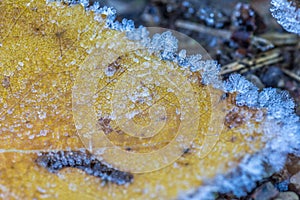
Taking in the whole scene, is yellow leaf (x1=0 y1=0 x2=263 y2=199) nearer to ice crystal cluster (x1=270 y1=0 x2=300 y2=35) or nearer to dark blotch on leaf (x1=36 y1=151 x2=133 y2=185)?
dark blotch on leaf (x1=36 y1=151 x2=133 y2=185)

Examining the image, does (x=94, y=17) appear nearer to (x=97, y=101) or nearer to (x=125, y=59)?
(x=125, y=59)

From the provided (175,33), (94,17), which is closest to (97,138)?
(94,17)

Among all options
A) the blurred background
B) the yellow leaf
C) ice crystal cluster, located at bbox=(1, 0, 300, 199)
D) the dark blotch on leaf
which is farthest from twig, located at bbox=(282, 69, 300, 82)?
the dark blotch on leaf

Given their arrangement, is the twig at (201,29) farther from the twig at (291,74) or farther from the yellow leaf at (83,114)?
the yellow leaf at (83,114)

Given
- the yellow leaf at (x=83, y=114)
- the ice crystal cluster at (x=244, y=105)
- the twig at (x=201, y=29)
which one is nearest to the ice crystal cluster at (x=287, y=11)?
the ice crystal cluster at (x=244, y=105)

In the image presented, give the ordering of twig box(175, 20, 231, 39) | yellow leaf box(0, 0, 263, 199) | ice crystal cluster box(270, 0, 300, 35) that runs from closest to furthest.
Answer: yellow leaf box(0, 0, 263, 199), ice crystal cluster box(270, 0, 300, 35), twig box(175, 20, 231, 39)

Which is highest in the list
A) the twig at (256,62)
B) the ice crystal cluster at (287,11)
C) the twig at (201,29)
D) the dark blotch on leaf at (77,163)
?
the twig at (201,29)

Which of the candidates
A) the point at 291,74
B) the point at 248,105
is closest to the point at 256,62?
the point at 291,74

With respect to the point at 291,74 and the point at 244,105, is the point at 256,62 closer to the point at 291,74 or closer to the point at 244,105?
the point at 291,74
